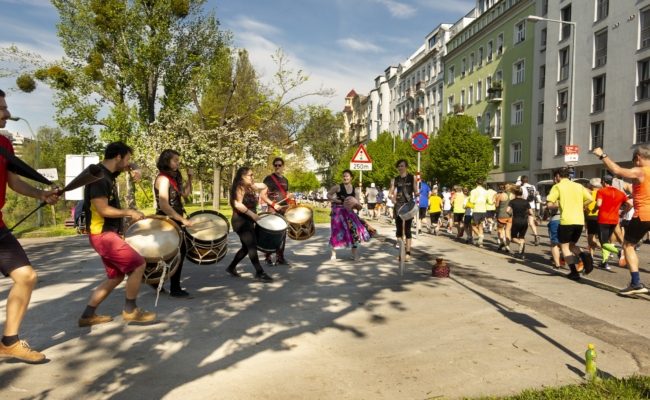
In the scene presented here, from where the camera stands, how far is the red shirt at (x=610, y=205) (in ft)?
32.7

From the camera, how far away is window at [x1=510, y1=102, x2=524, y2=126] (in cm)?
4103

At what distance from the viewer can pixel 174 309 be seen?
6.00 m

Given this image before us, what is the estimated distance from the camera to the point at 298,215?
9148 millimetres

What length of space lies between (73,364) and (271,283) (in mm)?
3737

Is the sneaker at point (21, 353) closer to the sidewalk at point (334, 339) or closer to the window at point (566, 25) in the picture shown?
the sidewalk at point (334, 339)

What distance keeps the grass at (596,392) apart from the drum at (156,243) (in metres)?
3.64

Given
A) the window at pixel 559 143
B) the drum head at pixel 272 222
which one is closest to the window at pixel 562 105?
the window at pixel 559 143

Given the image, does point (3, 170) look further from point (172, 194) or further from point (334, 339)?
point (334, 339)

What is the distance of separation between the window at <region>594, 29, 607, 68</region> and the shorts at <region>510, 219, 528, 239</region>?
2440 centimetres

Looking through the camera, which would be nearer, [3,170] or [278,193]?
[3,170]

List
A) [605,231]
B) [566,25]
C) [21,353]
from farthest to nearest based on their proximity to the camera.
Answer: [566,25] → [605,231] → [21,353]

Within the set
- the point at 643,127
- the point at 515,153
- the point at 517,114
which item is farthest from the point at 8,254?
the point at 517,114

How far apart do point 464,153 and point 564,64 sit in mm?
10077

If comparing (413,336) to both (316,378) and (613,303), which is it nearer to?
(316,378)
